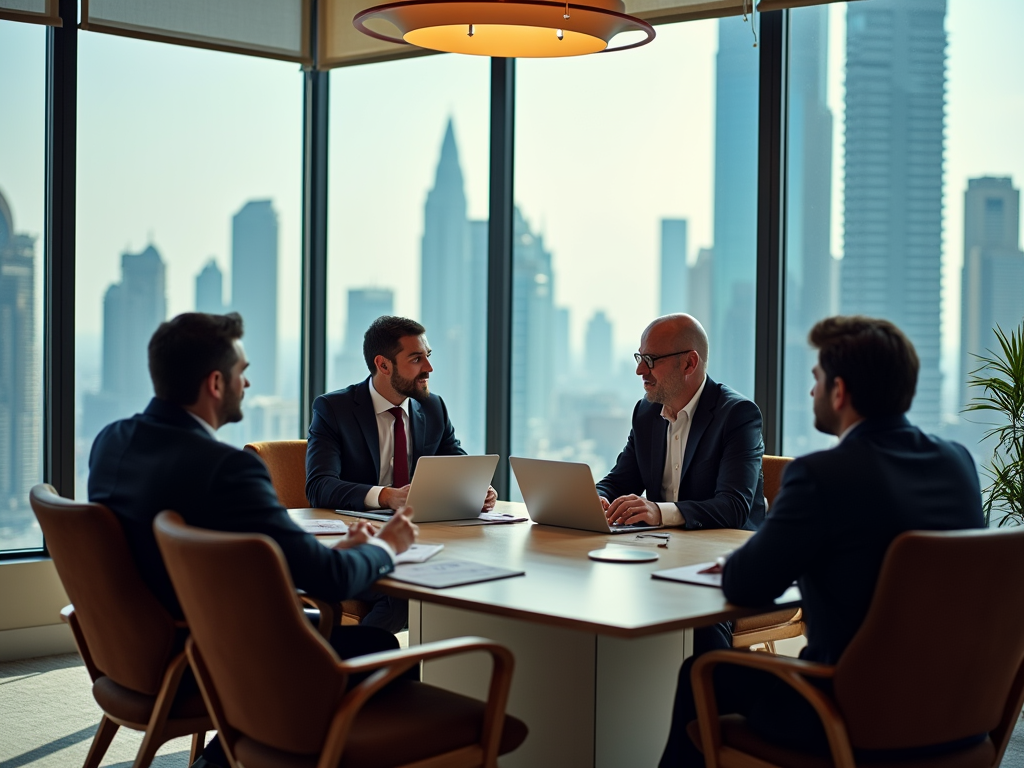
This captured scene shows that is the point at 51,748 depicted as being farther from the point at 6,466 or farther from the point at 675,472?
the point at 675,472

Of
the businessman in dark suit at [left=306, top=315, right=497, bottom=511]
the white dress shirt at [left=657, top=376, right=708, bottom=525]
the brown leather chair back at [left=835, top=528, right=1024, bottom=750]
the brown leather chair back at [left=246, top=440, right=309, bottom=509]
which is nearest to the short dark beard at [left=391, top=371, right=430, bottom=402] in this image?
the businessman in dark suit at [left=306, top=315, right=497, bottom=511]

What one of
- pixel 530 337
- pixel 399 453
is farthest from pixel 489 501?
pixel 530 337

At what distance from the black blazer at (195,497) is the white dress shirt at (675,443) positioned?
1.59 m

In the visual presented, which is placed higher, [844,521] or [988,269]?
[988,269]

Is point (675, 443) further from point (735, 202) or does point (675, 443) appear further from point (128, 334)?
point (128, 334)

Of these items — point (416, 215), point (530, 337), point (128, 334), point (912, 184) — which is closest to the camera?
point (912, 184)

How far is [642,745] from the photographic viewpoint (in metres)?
3.17

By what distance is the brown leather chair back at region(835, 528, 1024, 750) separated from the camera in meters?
2.31

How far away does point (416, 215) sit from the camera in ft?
20.9

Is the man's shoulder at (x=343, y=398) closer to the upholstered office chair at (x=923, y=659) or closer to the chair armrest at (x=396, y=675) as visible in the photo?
the chair armrest at (x=396, y=675)

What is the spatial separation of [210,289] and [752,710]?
441cm

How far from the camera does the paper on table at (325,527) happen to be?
3562mm

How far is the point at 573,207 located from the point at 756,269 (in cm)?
109

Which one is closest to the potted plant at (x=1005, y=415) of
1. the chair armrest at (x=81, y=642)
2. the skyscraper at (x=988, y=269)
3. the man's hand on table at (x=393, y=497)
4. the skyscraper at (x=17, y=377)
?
the skyscraper at (x=988, y=269)
